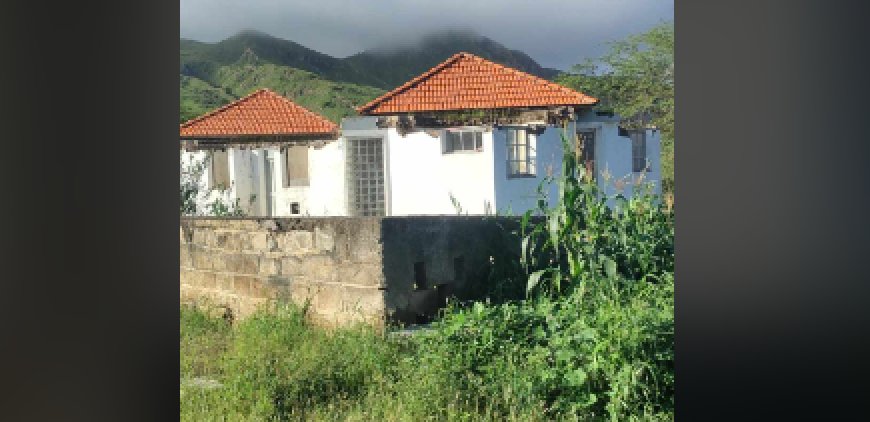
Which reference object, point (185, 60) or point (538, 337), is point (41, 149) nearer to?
point (185, 60)

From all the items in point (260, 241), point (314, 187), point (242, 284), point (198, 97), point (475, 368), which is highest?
point (198, 97)

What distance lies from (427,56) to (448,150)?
0.43m

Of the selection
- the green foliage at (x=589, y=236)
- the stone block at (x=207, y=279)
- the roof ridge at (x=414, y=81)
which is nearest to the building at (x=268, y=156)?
the roof ridge at (x=414, y=81)

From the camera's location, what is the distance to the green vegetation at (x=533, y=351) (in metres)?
3.01

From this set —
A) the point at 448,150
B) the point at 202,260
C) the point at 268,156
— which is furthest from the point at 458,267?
the point at 202,260

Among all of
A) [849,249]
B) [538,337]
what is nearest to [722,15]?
[849,249]

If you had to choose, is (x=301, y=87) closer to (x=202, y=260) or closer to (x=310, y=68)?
(x=310, y=68)

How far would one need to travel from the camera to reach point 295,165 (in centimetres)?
354

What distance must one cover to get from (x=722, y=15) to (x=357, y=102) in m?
1.44

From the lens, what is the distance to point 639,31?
345 centimetres

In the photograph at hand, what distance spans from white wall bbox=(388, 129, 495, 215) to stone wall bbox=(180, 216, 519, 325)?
6 centimetres

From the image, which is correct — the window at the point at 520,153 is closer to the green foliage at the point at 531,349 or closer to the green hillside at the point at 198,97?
the green foliage at the point at 531,349

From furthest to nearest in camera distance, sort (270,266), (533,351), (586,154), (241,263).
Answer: (241,263) < (270,266) < (586,154) < (533,351)

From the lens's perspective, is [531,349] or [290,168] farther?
[290,168]
